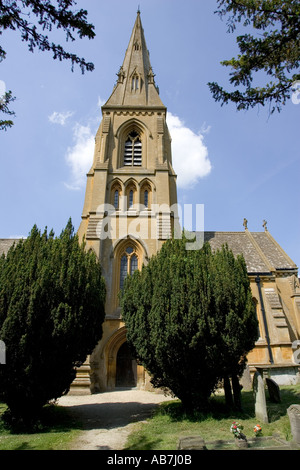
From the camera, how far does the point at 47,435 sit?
8.20 meters

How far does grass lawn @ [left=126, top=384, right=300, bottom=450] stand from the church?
143 inches

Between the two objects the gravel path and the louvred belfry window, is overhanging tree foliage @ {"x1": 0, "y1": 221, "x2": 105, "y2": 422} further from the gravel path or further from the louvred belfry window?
the louvred belfry window

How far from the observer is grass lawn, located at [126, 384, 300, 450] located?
7.53 metres

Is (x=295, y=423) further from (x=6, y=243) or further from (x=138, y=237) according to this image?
(x=6, y=243)

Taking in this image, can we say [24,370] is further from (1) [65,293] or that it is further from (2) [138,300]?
(2) [138,300]

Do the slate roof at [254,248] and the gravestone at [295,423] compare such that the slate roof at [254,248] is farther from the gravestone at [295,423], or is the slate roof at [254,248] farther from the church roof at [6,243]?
the gravestone at [295,423]

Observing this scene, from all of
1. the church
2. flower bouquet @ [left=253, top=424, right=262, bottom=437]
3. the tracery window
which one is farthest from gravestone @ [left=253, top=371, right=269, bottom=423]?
the tracery window

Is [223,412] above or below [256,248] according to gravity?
below

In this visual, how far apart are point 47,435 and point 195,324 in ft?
18.4

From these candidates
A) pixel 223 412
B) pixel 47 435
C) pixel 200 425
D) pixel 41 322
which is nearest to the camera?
pixel 47 435

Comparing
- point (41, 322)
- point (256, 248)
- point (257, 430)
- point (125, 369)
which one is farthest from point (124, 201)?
A: point (257, 430)

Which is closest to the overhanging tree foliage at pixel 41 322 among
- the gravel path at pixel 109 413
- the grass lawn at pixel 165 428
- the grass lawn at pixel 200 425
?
the grass lawn at pixel 165 428

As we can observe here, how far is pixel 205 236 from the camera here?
26.3 m
